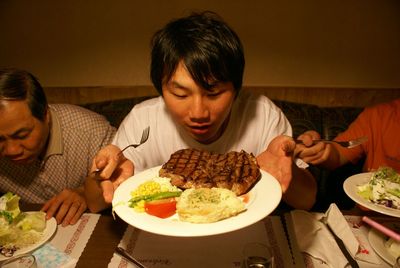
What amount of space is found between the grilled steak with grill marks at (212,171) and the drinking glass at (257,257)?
225 millimetres

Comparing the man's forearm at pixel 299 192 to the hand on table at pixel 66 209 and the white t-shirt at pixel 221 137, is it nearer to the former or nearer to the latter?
the white t-shirt at pixel 221 137

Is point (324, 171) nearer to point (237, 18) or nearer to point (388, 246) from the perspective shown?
point (388, 246)

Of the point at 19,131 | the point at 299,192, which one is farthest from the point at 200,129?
the point at 19,131

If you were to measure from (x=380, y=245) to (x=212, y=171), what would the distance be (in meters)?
0.80

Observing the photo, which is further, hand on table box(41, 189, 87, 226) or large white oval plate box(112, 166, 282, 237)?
hand on table box(41, 189, 87, 226)

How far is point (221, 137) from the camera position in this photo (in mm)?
2027

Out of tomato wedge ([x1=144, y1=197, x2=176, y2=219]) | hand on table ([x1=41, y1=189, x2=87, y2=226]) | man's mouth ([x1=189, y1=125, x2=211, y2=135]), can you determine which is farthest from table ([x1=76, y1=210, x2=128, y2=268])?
man's mouth ([x1=189, y1=125, x2=211, y2=135])

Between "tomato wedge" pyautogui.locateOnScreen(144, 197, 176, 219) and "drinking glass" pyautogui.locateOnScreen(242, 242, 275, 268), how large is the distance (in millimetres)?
343

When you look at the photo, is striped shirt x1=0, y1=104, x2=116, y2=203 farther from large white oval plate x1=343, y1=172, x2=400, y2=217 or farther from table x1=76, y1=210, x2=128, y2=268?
large white oval plate x1=343, y1=172, x2=400, y2=217

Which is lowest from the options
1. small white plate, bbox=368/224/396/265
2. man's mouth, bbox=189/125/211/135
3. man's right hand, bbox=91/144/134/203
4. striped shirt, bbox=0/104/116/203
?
striped shirt, bbox=0/104/116/203

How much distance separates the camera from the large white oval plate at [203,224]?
1.08 metres

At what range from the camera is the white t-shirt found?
204cm

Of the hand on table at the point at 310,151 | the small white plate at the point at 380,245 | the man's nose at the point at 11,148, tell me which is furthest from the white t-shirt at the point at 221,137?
the small white plate at the point at 380,245

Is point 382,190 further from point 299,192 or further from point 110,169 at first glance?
point 110,169
